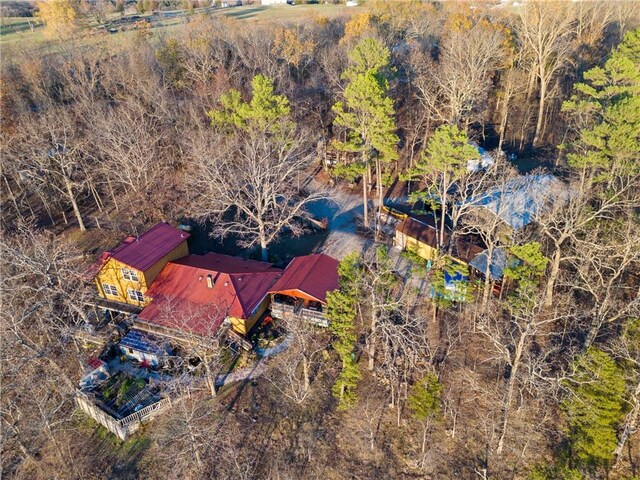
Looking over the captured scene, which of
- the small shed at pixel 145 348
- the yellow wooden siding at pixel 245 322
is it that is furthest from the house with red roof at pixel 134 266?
the yellow wooden siding at pixel 245 322

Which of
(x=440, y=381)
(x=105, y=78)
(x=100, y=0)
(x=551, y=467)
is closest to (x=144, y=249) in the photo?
(x=440, y=381)

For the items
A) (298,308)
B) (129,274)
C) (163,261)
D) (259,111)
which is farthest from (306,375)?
(259,111)

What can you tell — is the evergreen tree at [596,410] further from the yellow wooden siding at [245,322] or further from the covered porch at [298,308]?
the yellow wooden siding at [245,322]

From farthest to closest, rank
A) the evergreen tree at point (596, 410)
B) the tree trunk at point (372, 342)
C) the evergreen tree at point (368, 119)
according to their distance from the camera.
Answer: the evergreen tree at point (368, 119), the tree trunk at point (372, 342), the evergreen tree at point (596, 410)

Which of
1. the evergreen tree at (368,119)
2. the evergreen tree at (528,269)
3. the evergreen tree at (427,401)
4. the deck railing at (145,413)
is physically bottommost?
the deck railing at (145,413)

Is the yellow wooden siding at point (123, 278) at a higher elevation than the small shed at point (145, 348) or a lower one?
higher

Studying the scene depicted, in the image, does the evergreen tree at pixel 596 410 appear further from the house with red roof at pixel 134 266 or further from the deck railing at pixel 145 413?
the house with red roof at pixel 134 266

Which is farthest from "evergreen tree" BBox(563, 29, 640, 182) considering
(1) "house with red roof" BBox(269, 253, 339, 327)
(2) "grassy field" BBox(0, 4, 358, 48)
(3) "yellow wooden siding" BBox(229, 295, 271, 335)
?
(2) "grassy field" BBox(0, 4, 358, 48)

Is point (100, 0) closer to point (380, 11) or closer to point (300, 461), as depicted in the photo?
point (380, 11)

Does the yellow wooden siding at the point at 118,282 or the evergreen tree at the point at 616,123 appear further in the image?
the yellow wooden siding at the point at 118,282

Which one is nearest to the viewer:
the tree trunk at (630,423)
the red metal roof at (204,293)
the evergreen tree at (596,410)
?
the tree trunk at (630,423)
